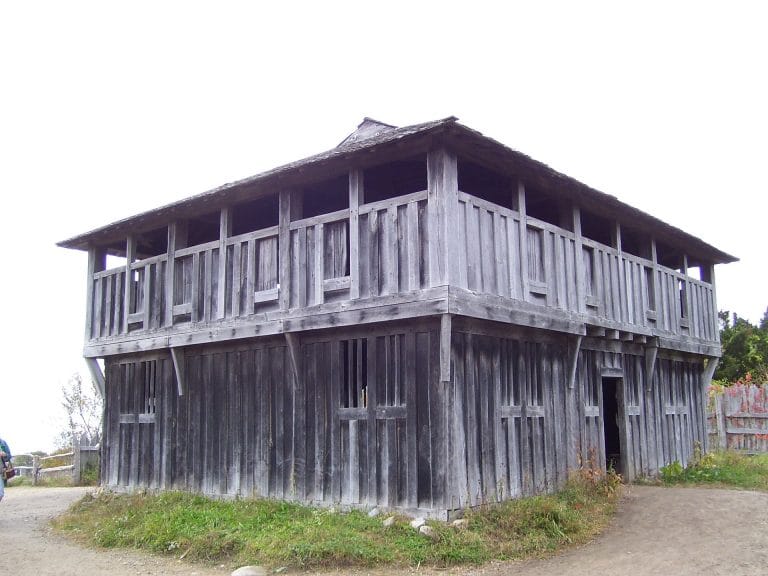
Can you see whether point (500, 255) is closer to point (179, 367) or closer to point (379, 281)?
point (379, 281)

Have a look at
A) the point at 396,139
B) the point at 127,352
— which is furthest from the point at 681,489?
the point at 127,352

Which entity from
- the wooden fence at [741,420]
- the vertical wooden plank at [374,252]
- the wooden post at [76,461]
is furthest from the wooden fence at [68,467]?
the wooden fence at [741,420]

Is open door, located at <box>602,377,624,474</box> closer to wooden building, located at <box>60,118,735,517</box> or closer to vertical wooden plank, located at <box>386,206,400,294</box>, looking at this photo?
wooden building, located at <box>60,118,735,517</box>

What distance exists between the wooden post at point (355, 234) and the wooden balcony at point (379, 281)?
23mm

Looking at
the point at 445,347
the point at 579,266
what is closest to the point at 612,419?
the point at 579,266

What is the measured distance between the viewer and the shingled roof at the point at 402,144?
1077 centimetres

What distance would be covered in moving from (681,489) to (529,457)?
15.2 ft

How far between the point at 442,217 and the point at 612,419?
1126 cm

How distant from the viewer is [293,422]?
12664mm

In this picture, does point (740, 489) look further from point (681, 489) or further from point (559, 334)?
point (559, 334)

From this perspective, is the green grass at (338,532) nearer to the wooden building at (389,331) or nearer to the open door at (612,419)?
the wooden building at (389,331)

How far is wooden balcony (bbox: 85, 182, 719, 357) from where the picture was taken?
1091cm

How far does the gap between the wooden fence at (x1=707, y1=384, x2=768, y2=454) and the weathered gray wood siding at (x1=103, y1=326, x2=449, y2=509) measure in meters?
13.5

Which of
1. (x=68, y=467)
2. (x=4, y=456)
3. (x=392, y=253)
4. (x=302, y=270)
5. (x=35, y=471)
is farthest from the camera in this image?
(x=35, y=471)
